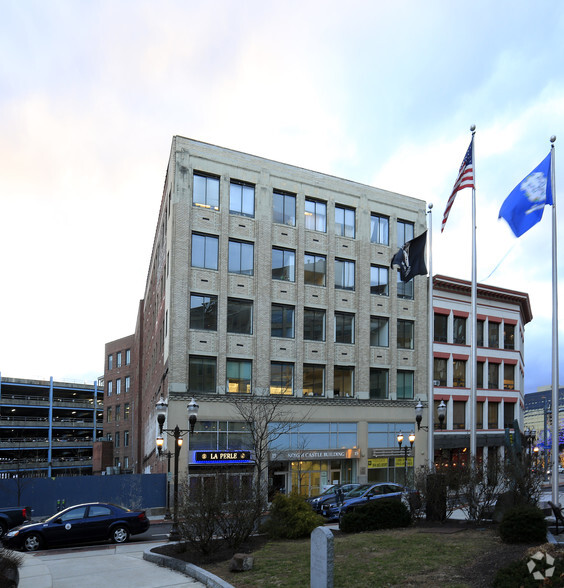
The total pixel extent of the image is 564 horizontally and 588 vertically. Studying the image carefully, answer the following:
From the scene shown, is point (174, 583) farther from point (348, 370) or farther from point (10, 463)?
point (10, 463)

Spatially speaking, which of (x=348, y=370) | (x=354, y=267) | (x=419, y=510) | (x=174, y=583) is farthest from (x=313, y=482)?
(x=174, y=583)

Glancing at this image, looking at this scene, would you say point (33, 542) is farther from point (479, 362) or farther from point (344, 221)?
point (479, 362)

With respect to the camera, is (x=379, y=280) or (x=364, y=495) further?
(x=379, y=280)

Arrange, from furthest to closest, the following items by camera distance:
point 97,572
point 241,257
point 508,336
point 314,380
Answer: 1. point 508,336
2. point 314,380
3. point 241,257
4. point 97,572

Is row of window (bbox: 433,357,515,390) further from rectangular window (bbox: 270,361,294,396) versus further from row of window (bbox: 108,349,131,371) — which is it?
row of window (bbox: 108,349,131,371)

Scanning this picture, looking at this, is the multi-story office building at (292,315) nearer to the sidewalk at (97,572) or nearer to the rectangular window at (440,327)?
the rectangular window at (440,327)

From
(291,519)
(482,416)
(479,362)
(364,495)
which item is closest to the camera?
(291,519)

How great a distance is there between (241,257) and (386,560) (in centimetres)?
3060

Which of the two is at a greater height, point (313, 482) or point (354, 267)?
point (354, 267)

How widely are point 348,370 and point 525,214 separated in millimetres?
24159

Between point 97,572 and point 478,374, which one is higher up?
point 478,374

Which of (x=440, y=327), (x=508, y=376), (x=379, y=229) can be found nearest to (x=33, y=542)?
(x=379, y=229)

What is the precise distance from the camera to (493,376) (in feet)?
185

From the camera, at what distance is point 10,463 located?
306 ft
